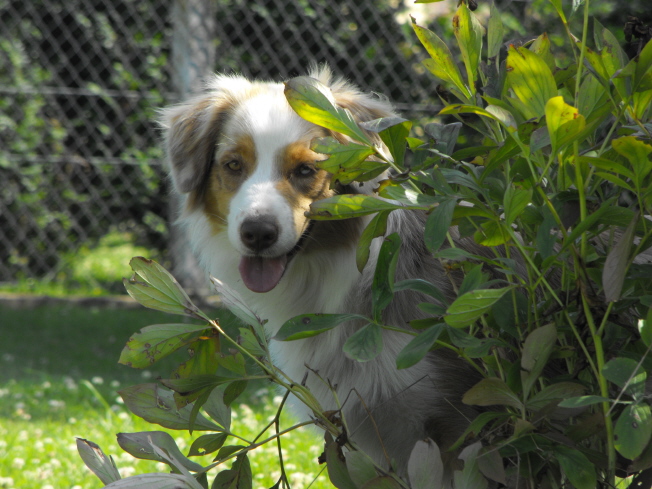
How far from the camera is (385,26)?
623 cm

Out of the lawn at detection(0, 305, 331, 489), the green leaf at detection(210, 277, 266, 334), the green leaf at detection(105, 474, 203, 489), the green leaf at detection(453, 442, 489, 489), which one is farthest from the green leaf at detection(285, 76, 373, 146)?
the lawn at detection(0, 305, 331, 489)

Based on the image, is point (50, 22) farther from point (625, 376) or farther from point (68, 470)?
point (625, 376)

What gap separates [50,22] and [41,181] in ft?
4.48

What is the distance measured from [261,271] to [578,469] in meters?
1.40

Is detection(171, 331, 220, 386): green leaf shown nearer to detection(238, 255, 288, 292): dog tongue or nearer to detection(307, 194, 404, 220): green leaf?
detection(307, 194, 404, 220): green leaf

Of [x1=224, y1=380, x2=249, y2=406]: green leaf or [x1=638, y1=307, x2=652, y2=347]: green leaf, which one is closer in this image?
[x1=638, y1=307, x2=652, y2=347]: green leaf

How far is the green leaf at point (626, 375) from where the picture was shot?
1.07 m

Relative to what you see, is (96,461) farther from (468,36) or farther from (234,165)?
(234,165)

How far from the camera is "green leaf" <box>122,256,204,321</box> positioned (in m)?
1.31

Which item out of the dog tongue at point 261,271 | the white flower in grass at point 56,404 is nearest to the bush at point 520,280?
the dog tongue at point 261,271

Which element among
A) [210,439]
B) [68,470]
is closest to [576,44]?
[210,439]

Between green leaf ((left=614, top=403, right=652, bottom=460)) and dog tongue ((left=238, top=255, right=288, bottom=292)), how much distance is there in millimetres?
1449

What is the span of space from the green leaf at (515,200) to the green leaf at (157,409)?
2.35ft

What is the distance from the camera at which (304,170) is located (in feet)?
7.88
